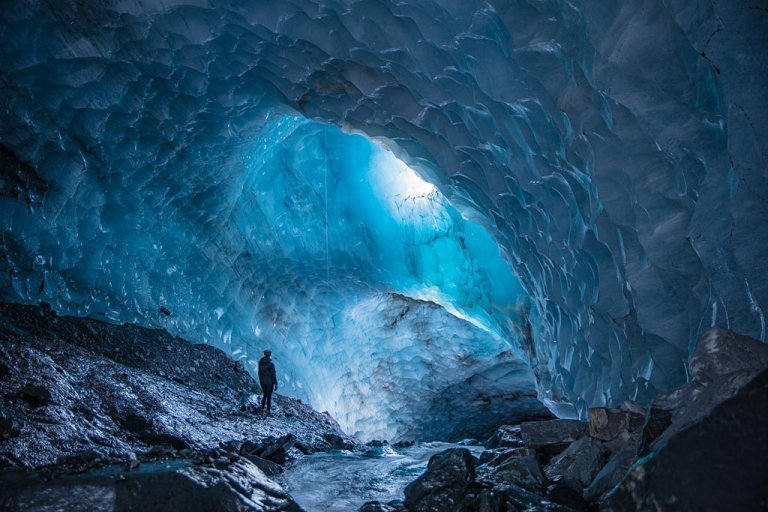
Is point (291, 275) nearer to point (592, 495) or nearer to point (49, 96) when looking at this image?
point (49, 96)

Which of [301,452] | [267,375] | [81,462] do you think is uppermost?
[267,375]

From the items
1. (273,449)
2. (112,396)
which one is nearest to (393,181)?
(273,449)

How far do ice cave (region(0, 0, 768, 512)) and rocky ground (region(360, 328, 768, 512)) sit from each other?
13 mm

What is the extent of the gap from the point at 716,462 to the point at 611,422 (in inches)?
65.5

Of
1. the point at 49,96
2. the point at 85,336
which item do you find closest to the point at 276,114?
the point at 49,96

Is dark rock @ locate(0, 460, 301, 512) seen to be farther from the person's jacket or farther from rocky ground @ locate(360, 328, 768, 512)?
the person's jacket

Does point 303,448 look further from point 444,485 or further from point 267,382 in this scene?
point 444,485

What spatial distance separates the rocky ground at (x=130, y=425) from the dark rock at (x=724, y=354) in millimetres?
2354

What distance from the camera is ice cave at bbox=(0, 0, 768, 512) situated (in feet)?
8.16

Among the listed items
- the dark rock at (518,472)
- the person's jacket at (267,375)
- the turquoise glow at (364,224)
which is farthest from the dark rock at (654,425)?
the turquoise glow at (364,224)

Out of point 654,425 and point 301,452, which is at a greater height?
point 301,452

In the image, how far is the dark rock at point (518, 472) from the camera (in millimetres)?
3041

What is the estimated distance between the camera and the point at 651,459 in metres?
1.84

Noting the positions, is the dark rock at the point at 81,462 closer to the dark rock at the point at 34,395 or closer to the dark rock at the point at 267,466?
the dark rock at the point at 34,395
